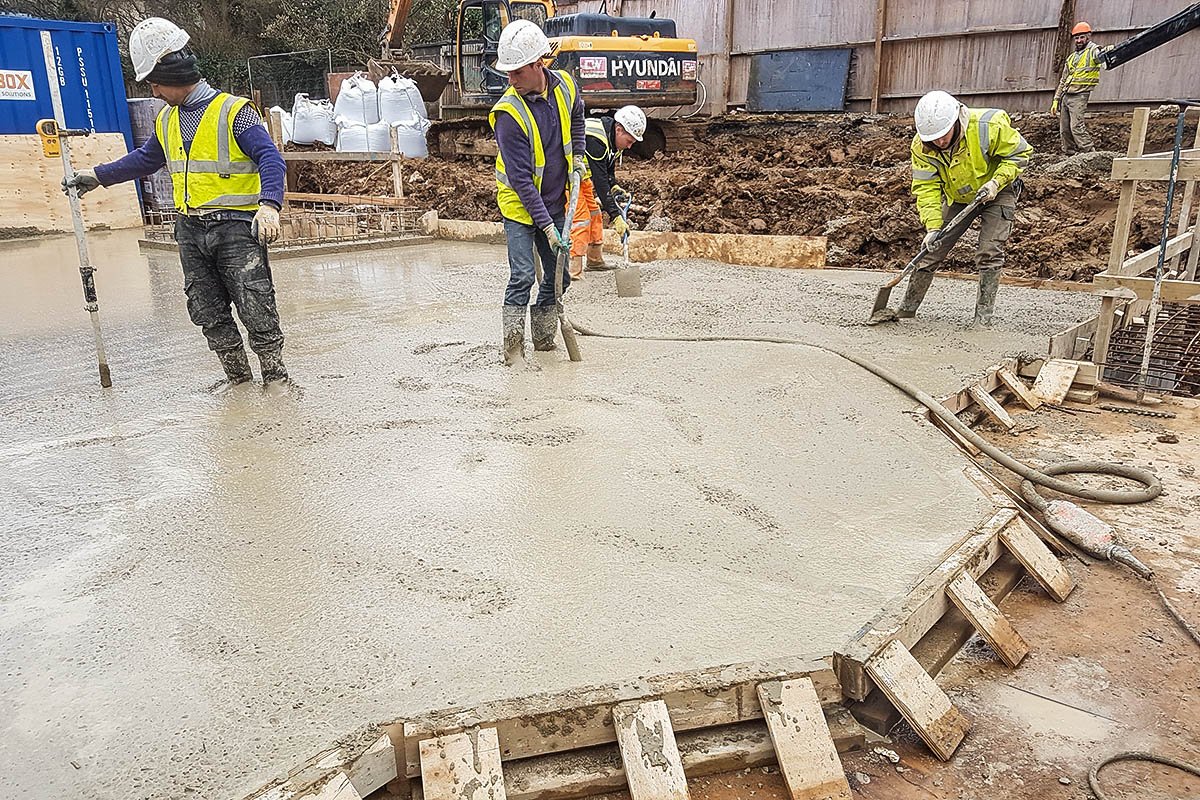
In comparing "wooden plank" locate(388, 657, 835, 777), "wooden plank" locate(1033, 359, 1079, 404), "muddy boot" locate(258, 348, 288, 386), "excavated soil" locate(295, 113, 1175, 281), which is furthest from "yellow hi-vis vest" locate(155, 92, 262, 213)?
"excavated soil" locate(295, 113, 1175, 281)

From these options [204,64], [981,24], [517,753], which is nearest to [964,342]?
[517,753]

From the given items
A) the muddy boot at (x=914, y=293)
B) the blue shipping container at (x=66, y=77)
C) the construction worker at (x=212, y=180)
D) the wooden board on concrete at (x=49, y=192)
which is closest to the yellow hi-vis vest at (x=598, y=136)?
the muddy boot at (x=914, y=293)

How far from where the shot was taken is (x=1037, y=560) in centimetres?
285

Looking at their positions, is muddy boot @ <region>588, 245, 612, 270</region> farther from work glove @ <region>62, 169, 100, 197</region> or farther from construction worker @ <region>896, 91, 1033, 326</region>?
work glove @ <region>62, 169, 100, 197</region>

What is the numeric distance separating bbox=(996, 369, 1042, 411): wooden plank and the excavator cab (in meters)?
→ 8.64

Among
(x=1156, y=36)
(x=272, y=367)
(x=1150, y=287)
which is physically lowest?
(x=272, y=367)

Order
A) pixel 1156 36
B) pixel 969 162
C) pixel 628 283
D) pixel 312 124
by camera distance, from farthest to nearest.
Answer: pixel 312 124, pixel 1156 36, pixel 628 283, pixel 969 162

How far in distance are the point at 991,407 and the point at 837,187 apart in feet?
19.5

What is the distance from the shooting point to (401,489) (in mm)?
3117

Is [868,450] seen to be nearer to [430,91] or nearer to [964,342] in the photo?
[964,342]

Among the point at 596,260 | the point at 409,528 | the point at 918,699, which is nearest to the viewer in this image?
the point at 918,699

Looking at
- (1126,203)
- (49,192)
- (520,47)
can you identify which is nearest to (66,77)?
(49,192)

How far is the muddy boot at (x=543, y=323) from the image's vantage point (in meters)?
4.84

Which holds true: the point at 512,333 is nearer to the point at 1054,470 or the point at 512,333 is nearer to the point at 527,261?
the point at 527,261
